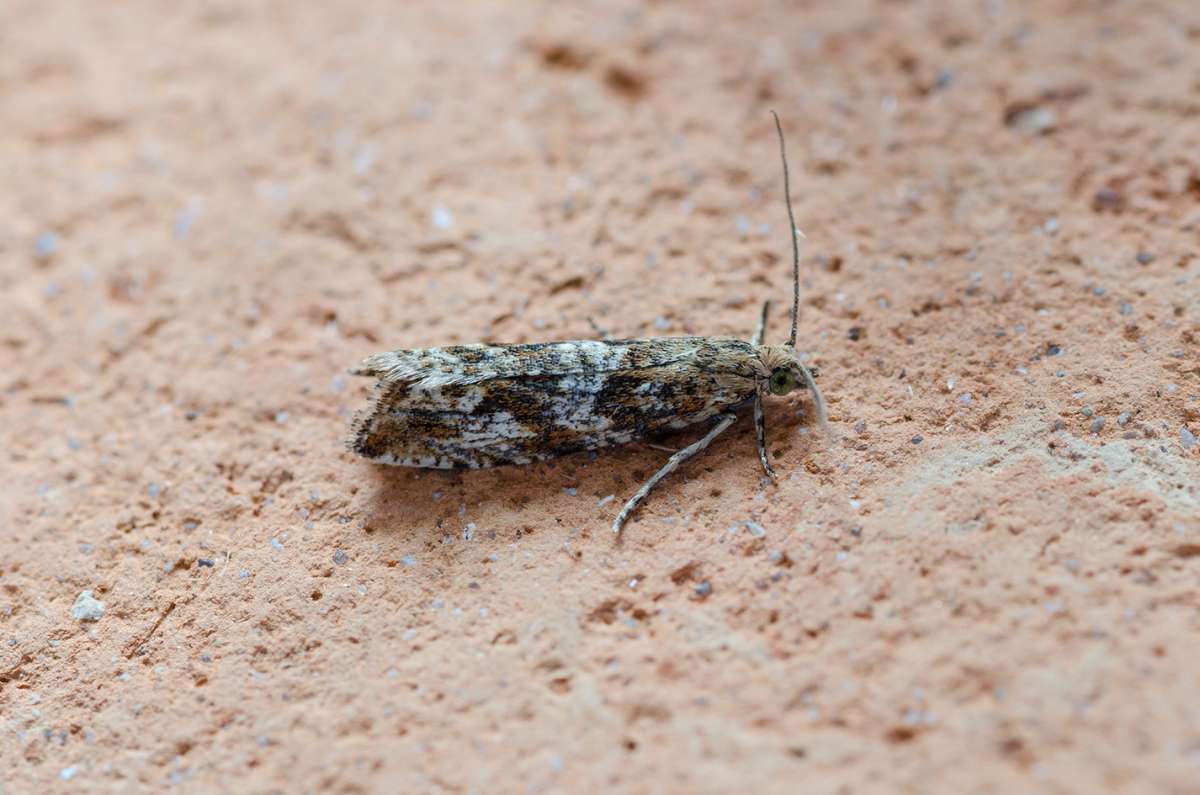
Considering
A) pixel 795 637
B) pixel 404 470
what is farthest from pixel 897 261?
pixel 404 470

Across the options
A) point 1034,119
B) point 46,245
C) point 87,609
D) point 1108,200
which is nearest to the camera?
point 87,609

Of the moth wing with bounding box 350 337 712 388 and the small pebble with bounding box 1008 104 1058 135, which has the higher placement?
the small pebble with bounding box 1008 104 1058 135

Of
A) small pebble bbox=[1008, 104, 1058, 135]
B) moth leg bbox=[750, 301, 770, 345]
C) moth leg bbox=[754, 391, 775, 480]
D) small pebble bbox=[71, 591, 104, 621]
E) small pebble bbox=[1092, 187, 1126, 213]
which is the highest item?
small pebble bbox=[1008, 104, 1058, 135]

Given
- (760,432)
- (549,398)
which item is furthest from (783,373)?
(549,398)

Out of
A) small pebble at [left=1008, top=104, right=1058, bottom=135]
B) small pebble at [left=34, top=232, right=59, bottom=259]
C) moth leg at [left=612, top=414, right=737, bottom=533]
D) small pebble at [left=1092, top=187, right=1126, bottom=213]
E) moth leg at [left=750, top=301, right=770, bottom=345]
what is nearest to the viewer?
moth leg at [left=612, top=414, right=737, bottom=533]

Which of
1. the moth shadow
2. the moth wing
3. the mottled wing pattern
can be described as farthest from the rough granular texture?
the moth wing

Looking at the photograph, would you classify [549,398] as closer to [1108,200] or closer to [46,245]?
[1108,200]

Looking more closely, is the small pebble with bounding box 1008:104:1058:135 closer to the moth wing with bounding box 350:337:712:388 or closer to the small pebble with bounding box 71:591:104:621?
the moth wing with bounding box 350:337:712:388

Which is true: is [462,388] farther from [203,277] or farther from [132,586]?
[203,277]
